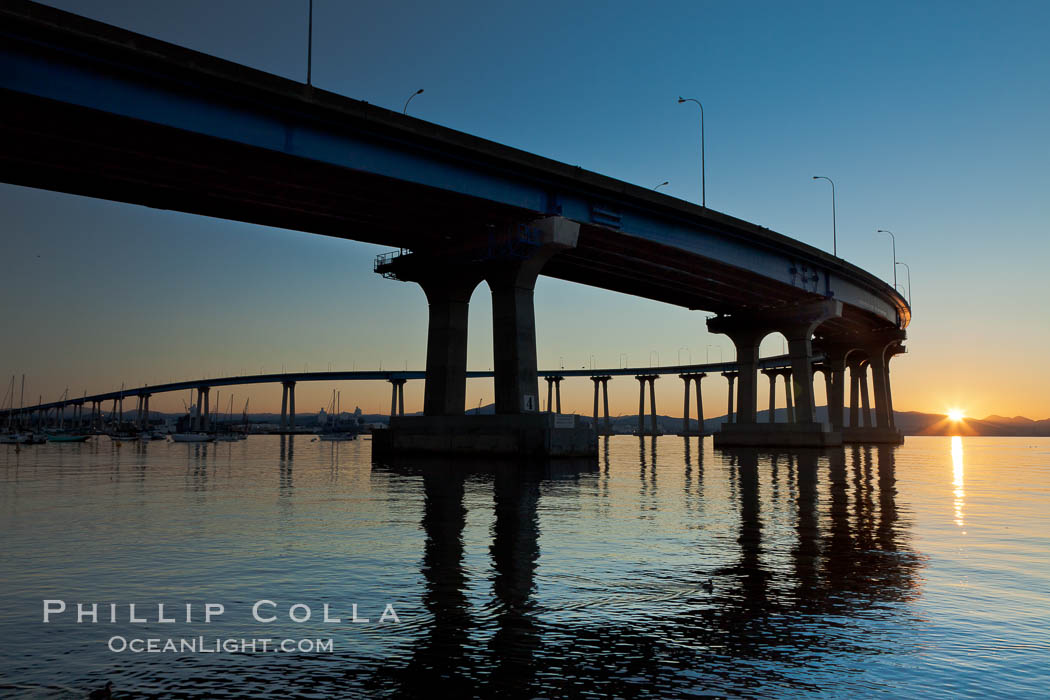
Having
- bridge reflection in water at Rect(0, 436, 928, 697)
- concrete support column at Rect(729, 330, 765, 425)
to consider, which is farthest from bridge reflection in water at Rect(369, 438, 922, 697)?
concrete support column at Rect(729, 330, 765, 425)

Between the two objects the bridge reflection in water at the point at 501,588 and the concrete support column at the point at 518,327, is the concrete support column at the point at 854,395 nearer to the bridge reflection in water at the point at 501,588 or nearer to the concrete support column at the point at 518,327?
the concrete support column at the point at 518,327

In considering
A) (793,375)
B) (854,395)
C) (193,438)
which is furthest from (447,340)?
(854,395)

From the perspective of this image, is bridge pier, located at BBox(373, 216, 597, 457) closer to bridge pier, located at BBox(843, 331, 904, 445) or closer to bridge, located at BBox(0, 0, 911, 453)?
bridge, located at BBox(0, 0, 911, 453)

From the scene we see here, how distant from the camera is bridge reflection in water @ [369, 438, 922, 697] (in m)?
7.48

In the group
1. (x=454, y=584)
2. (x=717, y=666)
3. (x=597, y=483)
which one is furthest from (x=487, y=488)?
(x=717, y=666)

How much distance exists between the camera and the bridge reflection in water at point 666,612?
748 cm

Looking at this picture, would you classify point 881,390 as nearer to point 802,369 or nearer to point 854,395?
point 854,395

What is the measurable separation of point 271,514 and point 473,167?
3020 cm

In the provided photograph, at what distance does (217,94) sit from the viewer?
3597cm

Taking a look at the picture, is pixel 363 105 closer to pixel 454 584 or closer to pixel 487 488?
pixel 487 488

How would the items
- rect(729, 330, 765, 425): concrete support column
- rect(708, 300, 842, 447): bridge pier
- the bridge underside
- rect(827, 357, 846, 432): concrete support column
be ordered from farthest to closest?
rect(827, 357, 846, 432): concrete support column, rect(729, 330, 765, 425): concrete support column, rect(708, 300, 842, 447): bridge pier, the bridge underside

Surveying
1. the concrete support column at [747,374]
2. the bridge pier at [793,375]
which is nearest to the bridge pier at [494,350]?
the bridge pier at [793,375]

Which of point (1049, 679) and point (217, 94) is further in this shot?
point (217, 94)

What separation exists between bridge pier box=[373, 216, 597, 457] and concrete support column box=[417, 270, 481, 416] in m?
0.08
